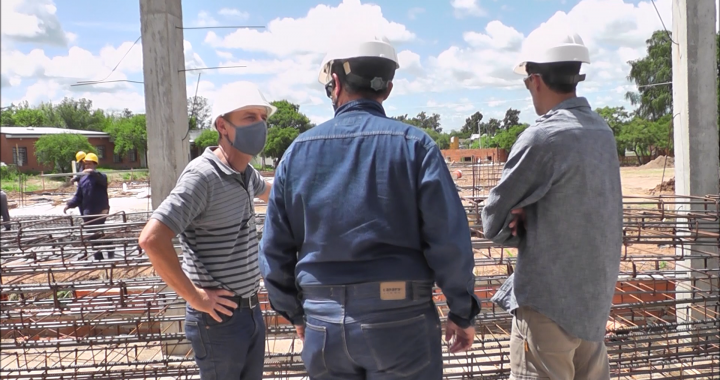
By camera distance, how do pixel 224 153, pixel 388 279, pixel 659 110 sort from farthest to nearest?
pixel 659 110 → pixel 224 153 → pixel 388 279

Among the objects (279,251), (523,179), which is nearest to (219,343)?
(279,251)

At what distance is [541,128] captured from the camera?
1.95 meters

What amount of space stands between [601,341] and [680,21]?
336 centimetres

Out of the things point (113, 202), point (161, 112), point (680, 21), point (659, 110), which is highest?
point (659, 110)

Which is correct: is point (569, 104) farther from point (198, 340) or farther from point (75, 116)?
point (75, 116)

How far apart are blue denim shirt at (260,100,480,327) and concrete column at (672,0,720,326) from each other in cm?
341

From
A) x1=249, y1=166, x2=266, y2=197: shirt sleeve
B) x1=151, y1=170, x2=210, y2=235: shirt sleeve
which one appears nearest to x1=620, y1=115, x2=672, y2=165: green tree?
x1=249, y1=166, x2=266, y2=197: shirt sleeve

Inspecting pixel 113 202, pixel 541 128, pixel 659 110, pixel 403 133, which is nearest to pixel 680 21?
pixel 541 128

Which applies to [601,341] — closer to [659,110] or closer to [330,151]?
[330,151]

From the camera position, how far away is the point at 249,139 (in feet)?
8.05

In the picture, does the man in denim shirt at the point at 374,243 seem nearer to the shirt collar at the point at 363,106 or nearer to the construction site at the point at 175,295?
the shirt collar at the point at 363,106

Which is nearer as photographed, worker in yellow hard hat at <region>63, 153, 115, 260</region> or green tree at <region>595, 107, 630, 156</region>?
worker in yellow hard hat at <region>63, 153, 115, 260</region>

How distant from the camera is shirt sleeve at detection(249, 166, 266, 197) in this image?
2.66 meters

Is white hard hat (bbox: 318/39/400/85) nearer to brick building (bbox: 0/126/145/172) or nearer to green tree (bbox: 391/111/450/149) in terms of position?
green tree (bbox: 391/111/450/149)
